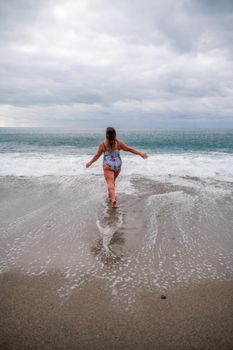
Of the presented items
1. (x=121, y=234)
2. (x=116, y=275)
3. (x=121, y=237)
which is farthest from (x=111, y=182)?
(x=116, y=275)

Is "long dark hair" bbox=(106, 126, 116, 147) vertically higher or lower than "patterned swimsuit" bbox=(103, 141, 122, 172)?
higher

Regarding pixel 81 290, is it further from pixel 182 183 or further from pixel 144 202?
pixel 182 183

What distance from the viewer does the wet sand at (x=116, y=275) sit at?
220 centimetres

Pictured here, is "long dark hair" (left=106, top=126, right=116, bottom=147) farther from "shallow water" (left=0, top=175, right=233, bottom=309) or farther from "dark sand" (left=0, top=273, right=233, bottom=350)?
"dark sand" (left=0, top=273, right=233, bottom=350)

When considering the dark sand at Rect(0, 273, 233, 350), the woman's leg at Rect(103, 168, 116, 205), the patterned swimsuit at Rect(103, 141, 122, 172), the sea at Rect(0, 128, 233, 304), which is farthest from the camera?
the patterned swimsuit at Rect(103, 141, 122, 172)

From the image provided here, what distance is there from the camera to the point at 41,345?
6.84 feet

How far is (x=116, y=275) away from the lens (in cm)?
306

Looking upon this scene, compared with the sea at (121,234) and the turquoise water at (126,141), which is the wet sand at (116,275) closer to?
the sea at (121,234)

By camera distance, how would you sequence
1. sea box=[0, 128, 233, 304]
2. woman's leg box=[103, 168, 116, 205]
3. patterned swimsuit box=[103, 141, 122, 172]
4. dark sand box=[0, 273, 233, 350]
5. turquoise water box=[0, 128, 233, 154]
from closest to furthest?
dark sand box=[0, 273, 233, 350] < sea box=[0, 128, 233, 304] < woman's leg box=[103, 168, 116, 205] < patterned swimsuit box=[103, 141, 122, 172] < turquoise water box=[0, 128, 233, 154]

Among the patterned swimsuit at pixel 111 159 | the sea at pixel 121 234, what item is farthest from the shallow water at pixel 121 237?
the patterned swimsuit at pixel 111 159

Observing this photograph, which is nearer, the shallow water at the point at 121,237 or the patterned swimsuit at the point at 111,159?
the shallow water at the point at 121,237

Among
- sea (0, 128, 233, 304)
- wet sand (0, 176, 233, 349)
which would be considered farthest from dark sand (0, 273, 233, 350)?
sea (0, 128, 233, 304)

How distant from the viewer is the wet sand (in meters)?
2.20

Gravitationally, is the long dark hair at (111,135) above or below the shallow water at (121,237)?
above
